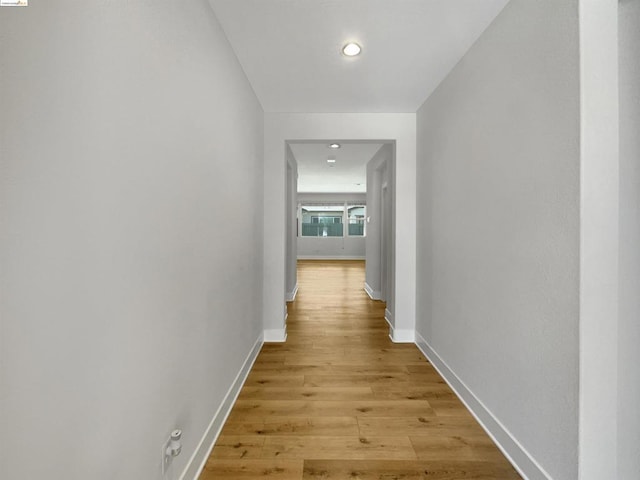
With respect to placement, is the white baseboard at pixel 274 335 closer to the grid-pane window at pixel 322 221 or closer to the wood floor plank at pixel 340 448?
the wood floor plank at pixel 340 448

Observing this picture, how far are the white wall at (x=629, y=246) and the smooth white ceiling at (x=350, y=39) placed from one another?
0.74 metres

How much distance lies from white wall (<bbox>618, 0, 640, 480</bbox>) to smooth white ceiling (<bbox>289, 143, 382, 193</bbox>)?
3.46 metres

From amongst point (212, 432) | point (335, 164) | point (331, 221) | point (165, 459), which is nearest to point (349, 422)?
point (212, 432)

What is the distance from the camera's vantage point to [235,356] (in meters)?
2.20

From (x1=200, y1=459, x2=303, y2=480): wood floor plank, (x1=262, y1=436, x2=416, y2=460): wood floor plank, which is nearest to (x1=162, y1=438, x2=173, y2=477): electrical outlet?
(x1=200, y1=459, x2=303, y2=480): wood floor plank

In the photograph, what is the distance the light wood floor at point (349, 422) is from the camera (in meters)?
1.54

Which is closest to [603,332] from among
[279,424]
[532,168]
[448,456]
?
[532,168]

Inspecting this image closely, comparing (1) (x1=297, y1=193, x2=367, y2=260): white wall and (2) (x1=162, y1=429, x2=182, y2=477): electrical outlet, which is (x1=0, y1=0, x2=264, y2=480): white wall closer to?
(2) (x1=162, y1=429, x2=182, y2=477): electrical outlet

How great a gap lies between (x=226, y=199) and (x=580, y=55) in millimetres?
1868

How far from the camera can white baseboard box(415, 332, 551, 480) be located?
1.43 m

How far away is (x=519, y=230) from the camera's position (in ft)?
5.09

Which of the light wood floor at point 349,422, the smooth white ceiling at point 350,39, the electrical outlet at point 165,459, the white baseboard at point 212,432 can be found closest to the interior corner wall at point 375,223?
the light wood floor at point 349,422

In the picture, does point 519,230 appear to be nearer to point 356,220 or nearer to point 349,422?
point 349,422

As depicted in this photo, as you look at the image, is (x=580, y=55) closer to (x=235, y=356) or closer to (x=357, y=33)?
(x=357, y=33)
